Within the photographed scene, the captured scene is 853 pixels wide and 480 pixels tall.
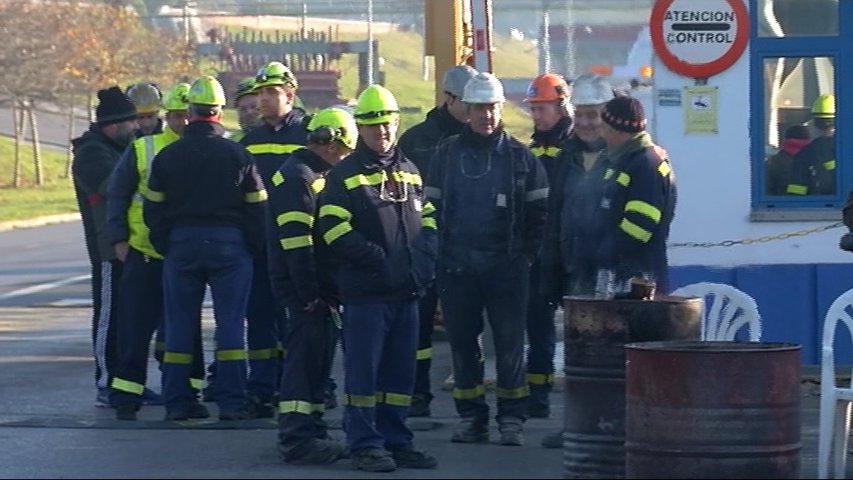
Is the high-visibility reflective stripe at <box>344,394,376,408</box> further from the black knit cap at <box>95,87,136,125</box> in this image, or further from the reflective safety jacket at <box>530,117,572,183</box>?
the black knit cap at <box>95,87,136,125</box>

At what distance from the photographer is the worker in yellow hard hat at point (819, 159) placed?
12820 mm

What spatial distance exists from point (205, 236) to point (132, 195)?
0.74 metres

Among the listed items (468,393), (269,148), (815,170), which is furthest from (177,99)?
(815,170)

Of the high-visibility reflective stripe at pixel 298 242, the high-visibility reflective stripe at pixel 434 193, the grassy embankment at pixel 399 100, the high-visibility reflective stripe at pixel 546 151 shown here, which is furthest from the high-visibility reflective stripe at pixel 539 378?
the grassy embankment at pixel 399 100

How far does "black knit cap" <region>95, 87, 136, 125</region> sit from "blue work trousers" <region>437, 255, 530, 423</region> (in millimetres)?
2972

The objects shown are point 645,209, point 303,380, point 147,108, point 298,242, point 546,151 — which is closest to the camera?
point 298,242

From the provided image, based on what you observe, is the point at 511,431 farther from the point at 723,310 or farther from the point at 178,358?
the point at 178,358

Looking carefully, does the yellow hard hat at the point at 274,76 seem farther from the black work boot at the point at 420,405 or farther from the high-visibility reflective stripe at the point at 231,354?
the black work boot at the point at 420,405

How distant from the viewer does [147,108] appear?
12.7 m

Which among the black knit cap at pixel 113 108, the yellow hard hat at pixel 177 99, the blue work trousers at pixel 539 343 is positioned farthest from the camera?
the black knit cap at pixel 113 108

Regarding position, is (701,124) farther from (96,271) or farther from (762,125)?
(96,271)

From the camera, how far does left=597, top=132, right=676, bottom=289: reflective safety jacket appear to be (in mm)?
9766

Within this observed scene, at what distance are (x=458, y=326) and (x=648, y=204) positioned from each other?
4.45 feet

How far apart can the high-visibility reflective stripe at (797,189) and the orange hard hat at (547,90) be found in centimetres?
215
